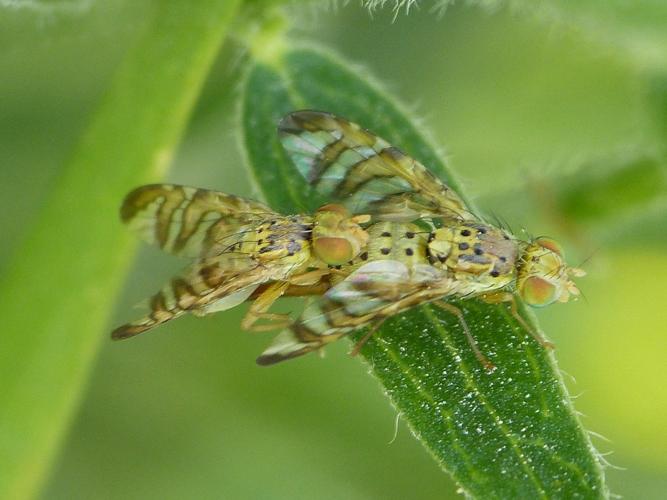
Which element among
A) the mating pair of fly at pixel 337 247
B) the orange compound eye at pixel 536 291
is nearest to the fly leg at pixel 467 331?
the mating pair of fly at pixel 337 247

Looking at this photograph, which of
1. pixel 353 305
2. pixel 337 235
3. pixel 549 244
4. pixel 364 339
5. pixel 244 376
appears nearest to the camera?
pixel 364 339

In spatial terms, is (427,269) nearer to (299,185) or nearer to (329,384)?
(299,185)

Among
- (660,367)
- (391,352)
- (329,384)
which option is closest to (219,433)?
(329,384)

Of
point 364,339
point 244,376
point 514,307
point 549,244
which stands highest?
point 244,376

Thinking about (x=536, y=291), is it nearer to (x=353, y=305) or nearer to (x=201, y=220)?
(x=353, y=305)

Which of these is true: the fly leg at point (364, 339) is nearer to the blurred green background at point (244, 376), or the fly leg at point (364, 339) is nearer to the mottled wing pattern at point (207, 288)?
the mottled wing pattern at point (207, 288)

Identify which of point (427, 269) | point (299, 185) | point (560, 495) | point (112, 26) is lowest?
point (560, 495)

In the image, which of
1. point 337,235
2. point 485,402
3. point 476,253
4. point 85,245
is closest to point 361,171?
point 337,235

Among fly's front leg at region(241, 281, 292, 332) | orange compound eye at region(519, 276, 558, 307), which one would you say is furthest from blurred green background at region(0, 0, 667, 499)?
fly's front leg at region(241, 281, 292, 332)
